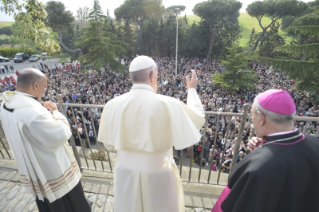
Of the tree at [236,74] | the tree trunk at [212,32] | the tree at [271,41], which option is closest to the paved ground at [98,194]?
the tree at [236,74]

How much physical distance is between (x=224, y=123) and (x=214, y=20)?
24721 millimetres

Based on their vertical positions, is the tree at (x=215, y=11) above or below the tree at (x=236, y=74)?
Answer: above

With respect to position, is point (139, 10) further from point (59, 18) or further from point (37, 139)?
point (37, 139)

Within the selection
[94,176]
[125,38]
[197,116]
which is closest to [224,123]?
[94,176]

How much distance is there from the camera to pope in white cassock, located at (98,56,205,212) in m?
1.49

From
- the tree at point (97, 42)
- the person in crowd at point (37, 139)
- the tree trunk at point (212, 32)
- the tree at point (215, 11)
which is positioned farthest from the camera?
the tree trunk at point (212, 32)

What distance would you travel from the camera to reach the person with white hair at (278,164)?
1157 millimetres

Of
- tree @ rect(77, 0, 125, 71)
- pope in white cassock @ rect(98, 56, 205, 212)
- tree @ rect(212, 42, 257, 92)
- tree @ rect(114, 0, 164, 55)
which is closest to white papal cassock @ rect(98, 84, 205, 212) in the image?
pope in white cassock @ rect(98, 56, 205, 212)

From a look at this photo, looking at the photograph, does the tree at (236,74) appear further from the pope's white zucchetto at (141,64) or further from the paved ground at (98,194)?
the pope's white zucchetto at (141,64)

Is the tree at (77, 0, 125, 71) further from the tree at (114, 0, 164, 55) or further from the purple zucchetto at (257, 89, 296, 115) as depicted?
the purple zucchetto at (257, 89, 296, 115)

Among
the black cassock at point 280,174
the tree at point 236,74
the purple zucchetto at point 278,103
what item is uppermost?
the purple zucchetto at point 278,103

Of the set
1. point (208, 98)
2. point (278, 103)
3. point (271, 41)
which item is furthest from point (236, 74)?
point (278, 103)

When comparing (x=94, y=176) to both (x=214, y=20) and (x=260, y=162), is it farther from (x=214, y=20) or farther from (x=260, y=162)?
(x=214, y=20)

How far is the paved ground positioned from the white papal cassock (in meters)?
0.83
